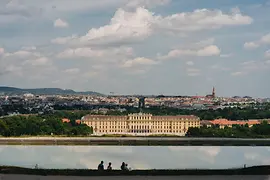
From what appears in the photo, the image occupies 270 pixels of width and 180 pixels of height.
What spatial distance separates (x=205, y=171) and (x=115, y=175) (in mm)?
1265

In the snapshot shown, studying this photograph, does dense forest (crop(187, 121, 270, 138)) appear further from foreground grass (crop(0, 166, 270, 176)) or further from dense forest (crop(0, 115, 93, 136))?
foreground grass (crop(0, 166, 270, 176))

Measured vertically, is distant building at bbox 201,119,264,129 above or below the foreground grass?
above

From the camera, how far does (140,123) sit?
3206cm

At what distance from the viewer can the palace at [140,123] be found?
A: 94.9ft

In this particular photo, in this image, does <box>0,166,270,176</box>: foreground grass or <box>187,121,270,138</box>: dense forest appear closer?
<box>0,166,270,176</box>: foreground grass

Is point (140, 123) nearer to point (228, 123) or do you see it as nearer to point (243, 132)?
point (228, 123)

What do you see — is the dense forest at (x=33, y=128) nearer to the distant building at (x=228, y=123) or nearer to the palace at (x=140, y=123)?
the palace at (x=140, y=123)

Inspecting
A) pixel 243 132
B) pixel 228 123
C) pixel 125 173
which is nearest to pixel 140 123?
pixel 228 123

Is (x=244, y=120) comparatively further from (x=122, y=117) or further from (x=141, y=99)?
(x=141, y=99)

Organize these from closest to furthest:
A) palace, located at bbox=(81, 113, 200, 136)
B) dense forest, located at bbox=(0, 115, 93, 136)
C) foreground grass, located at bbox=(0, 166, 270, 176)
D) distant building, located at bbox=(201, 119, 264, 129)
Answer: foreground grass, located at bbox=(0, 166, 270, 176) < dense forest, located at bbox=(0, 115, 93, 136) < distant building, located at bbox=(201, 119, 264, 129) < palace, located at bbox=(81, 113, 200, 136)

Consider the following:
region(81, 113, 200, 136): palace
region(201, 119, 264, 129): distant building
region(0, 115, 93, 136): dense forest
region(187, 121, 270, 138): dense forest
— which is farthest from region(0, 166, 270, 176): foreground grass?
region(81, 113, 200, 136): palace

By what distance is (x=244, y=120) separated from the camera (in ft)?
83.0

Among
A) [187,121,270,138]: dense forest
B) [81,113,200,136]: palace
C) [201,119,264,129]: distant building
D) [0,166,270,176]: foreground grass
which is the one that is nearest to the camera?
[0,166,270,176]: foreground grass

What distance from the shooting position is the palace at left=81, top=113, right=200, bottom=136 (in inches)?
1139
